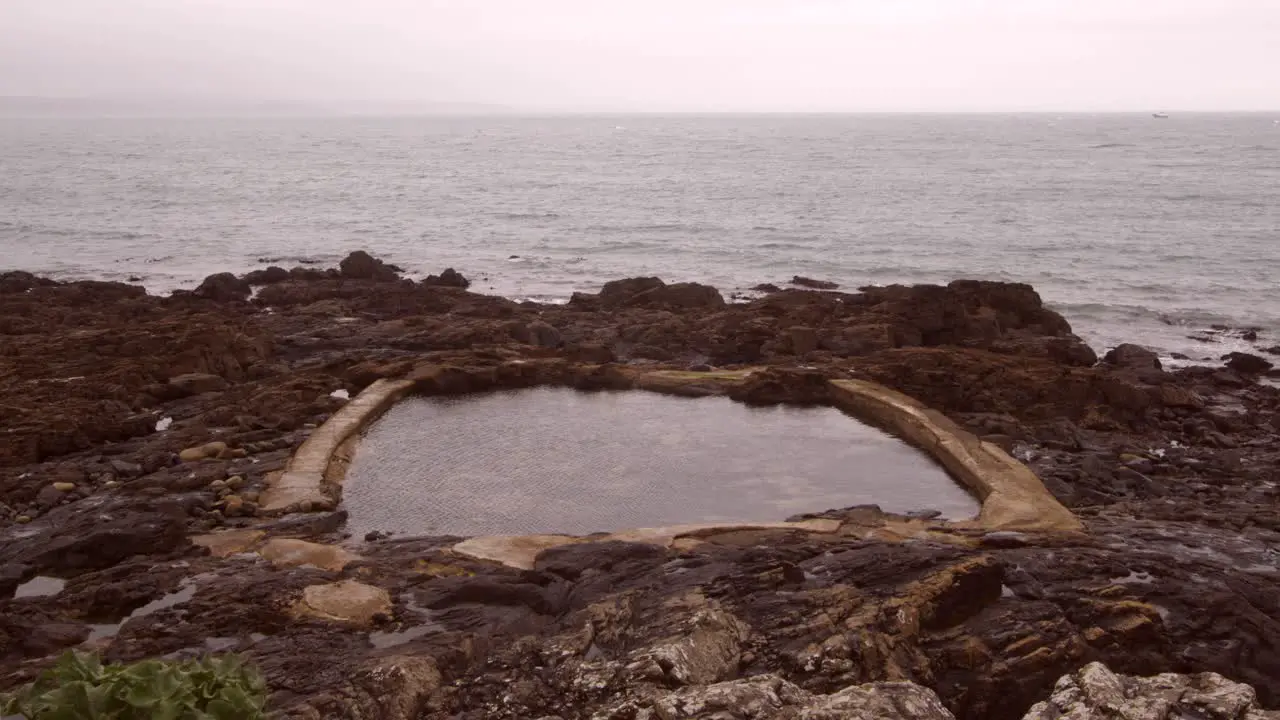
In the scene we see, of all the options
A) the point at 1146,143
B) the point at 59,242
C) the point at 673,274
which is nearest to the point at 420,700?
the point at 673,274

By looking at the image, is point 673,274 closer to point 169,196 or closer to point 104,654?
point 104,654

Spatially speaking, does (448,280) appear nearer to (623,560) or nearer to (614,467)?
(614,467)

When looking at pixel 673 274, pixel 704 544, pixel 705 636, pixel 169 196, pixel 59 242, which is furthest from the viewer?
pixel 169 196

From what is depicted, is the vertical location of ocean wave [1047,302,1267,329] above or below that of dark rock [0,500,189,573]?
below

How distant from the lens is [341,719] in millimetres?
8844

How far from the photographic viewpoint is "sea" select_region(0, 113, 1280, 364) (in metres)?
42.6

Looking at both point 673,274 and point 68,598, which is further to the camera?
point 673,274

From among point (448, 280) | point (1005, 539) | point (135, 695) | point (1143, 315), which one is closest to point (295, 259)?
point (448, 280)

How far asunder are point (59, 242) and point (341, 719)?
52553mm

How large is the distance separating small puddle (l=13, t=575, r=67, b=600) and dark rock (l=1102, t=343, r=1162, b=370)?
21.7m

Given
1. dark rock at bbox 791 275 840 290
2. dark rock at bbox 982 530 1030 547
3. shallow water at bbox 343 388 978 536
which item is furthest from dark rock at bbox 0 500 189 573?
dark rock at bbox 791 275 840 290

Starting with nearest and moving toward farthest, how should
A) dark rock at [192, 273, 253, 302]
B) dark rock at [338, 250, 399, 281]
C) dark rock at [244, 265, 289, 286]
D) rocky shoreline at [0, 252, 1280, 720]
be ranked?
rocky shoreline at [0, 252, 1280, 720], dark rock at [192, 273, 253, 302], dark rock at [338, 250, 399, 281], dark rock at [244, 265, 289, 286]

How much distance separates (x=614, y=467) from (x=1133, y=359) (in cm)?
1482

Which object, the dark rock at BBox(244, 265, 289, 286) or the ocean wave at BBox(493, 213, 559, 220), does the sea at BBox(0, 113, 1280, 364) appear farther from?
the dark rock at BBox(244, 265, 289, 286)
